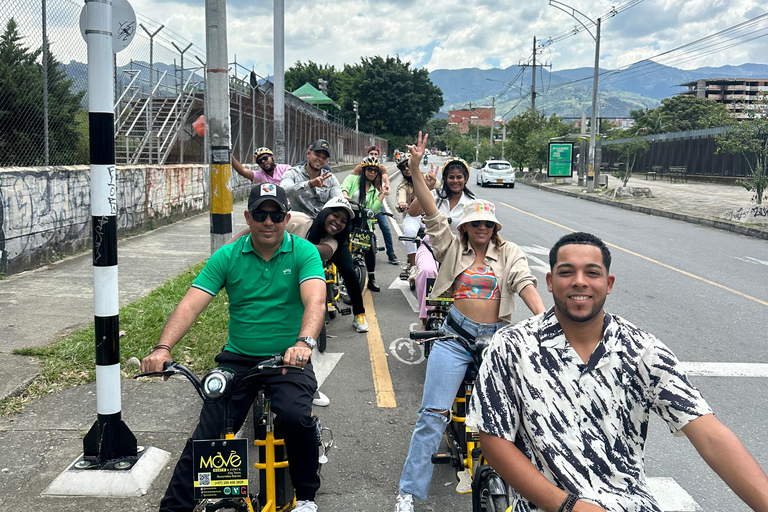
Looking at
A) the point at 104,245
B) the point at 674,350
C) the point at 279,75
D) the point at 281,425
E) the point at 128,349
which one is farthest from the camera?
the point at 279,75

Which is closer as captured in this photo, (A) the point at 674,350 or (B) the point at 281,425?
(B) the point at 281,425

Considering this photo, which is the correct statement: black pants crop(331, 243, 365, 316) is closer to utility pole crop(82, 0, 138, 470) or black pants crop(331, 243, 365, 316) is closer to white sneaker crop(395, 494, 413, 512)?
utility pole crop(82, 0, 138, 470)

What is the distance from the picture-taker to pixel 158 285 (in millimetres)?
8188

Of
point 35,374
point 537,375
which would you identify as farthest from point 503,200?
point 537,375

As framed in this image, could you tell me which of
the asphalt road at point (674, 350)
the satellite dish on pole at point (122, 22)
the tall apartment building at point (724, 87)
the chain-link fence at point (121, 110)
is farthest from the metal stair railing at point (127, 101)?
the tall apartment building at point (724, 87)

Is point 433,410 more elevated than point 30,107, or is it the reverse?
point 30,107

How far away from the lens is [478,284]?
4133 mm

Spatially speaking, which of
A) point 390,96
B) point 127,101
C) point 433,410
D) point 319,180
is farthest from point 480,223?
point 390,96

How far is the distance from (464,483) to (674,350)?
12.0 feet

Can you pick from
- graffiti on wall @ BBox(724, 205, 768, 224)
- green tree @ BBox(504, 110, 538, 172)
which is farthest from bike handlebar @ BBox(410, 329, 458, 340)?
green tree @ BBox(504, 110, 538, 172)

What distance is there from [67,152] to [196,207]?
6781 mm

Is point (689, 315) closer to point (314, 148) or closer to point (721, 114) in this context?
point (314, 148)

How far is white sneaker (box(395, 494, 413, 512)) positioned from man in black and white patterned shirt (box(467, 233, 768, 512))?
Answer: 3.85ft

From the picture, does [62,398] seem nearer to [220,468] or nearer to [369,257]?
[220,468]
